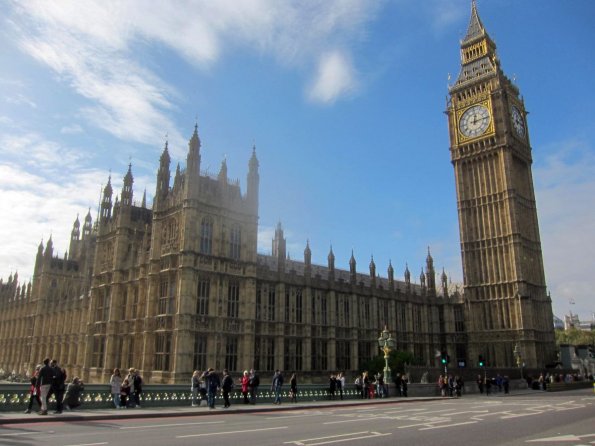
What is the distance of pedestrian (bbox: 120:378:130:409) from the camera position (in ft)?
76.7

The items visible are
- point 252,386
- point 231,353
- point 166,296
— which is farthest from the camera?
point 166,296

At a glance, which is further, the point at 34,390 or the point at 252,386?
the point at 252,386

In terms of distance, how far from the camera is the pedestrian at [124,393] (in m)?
23.4

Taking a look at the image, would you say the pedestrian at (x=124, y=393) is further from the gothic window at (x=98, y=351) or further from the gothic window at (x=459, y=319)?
the gothic window at (x=459, y=319)

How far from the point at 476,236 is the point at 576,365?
3731 centimetres

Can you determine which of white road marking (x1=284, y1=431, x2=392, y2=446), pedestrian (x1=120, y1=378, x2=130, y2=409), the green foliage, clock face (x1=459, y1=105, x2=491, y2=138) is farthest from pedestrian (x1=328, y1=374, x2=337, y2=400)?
the green foliage

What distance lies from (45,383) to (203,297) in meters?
22.3

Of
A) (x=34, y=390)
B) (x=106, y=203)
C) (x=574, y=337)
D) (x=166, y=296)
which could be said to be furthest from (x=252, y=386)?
(x=574, y=337)

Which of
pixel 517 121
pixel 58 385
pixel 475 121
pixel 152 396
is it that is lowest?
pixel 152 396

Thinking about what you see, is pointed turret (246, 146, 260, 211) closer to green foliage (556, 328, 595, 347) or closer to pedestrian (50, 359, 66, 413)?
pedestrian (50, 359, 66, 413)

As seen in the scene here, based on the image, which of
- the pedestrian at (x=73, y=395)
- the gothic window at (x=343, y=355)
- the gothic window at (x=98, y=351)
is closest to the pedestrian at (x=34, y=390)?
the pedestrian at (x=73, y=395)

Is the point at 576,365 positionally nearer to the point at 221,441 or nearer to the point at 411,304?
the point at 411,304

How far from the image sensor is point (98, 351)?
50.7 metres

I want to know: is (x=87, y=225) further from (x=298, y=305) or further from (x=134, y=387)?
(x=134, y=387)
